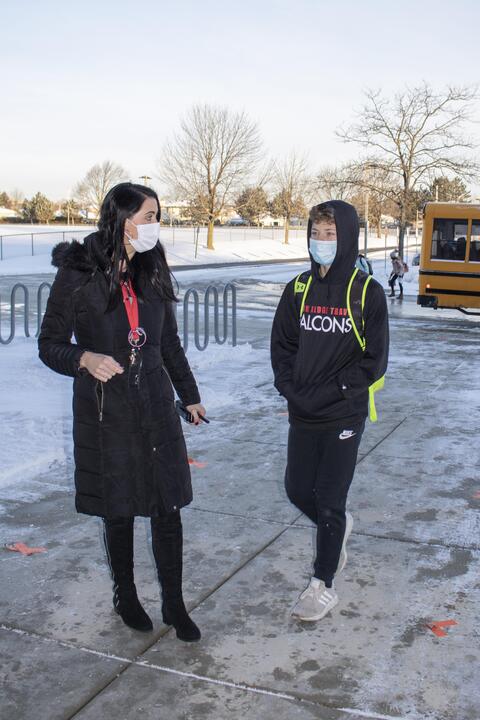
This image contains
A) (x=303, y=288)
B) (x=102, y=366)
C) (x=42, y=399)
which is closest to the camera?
(x=102, y=366)

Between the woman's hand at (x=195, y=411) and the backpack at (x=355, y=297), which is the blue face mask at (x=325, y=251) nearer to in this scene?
the backpack at (x=355, y=297)

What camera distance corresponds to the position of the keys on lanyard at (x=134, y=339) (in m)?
3.13

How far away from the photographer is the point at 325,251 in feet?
11.3

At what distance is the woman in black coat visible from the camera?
10.3 feet

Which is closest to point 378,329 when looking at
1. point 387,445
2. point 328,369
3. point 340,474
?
point 328,369

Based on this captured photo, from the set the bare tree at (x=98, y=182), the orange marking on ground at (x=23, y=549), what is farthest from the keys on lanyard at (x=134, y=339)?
the bare tree at (x=98, y=182)

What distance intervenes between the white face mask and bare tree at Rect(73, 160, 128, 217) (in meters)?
78.8

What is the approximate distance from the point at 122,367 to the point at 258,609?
4.46 ft

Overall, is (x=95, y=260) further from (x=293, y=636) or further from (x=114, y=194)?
(x=293, y=636)

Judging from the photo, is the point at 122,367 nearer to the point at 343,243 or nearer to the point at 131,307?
the point at 131,307

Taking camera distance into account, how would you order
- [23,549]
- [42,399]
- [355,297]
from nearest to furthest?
[355,297]
[23,549]
[42,399]

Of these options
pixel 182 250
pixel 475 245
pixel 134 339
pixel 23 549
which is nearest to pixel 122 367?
pixel 134 339

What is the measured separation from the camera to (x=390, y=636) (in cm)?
343

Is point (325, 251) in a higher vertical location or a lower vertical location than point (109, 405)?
higher
